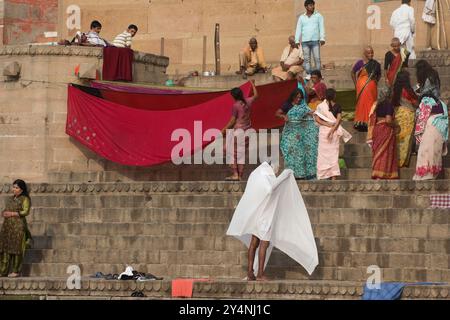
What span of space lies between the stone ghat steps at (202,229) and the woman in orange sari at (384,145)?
1.51 m

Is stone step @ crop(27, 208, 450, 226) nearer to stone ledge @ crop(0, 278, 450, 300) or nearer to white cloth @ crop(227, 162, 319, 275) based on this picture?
white cloth @ crop(227, 162, 319, 275)

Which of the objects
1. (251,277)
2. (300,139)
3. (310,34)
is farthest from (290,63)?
(251,277)

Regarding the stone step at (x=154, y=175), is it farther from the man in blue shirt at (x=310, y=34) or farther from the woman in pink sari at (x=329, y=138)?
the man in blue shirt at (x=310, y=34)

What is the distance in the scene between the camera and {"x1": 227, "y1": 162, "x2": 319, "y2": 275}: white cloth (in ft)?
63.8

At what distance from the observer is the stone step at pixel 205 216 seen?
65.5ft

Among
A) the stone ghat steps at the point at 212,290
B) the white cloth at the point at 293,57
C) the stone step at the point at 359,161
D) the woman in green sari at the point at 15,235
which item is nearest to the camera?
the stone ghat steps at the point at 212,290

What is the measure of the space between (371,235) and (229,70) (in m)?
10.8

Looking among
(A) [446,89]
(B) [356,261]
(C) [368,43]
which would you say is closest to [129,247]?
(B) [356,261]

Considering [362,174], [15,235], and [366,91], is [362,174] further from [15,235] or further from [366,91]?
[15,235]

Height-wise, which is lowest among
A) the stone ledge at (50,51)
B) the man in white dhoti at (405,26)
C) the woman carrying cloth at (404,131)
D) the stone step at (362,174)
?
the stone step at (362,174)

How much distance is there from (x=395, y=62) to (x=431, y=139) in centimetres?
273

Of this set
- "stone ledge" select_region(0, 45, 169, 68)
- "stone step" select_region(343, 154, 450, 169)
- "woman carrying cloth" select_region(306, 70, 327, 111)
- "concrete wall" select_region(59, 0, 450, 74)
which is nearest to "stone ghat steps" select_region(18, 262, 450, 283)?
"stone step" select_region(343, 154, 450, 169)

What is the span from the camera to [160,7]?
103 feet

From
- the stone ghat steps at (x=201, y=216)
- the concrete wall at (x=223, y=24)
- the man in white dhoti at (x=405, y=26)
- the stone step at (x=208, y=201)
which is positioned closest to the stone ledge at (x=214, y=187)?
the stone step at (x=208, y=201)
